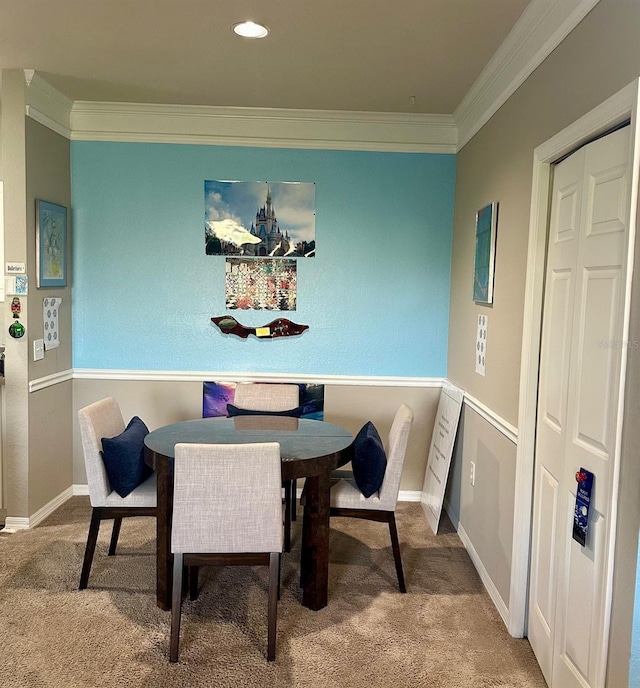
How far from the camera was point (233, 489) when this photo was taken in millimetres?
2264

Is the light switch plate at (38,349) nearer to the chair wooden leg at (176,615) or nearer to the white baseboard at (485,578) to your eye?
the chair wooden leg at (176,615)

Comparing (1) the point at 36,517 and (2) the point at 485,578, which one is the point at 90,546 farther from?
(2) the point at 485,578

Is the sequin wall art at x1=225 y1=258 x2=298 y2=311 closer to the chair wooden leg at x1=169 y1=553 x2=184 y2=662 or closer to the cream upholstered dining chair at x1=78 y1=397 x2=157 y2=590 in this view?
the cream upholstered dining chair at x1=78 y1=397 x2=157 y2=590

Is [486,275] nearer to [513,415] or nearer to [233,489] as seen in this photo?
[513,415]

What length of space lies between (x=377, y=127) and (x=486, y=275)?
4.70ft

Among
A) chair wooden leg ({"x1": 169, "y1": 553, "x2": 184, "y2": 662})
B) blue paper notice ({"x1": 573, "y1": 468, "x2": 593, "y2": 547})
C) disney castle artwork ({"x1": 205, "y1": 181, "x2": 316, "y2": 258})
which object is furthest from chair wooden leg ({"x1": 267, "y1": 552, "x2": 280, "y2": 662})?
disney castle artwork ({"x1": 205, "y1": 181, "x2": 316, "y2": 258})

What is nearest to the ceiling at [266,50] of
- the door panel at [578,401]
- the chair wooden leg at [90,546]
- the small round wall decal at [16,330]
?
the door panel at [578,401]

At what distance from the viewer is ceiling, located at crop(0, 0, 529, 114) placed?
2447mm

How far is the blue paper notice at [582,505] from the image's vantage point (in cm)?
183

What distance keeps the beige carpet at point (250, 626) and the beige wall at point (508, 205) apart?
1.03ft

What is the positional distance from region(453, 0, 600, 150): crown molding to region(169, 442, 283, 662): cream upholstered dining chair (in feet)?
6.15

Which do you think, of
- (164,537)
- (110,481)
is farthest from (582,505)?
(110,481)

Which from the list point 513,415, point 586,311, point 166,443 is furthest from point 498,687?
point 166,443

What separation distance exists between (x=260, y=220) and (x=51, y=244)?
132 centimetres
